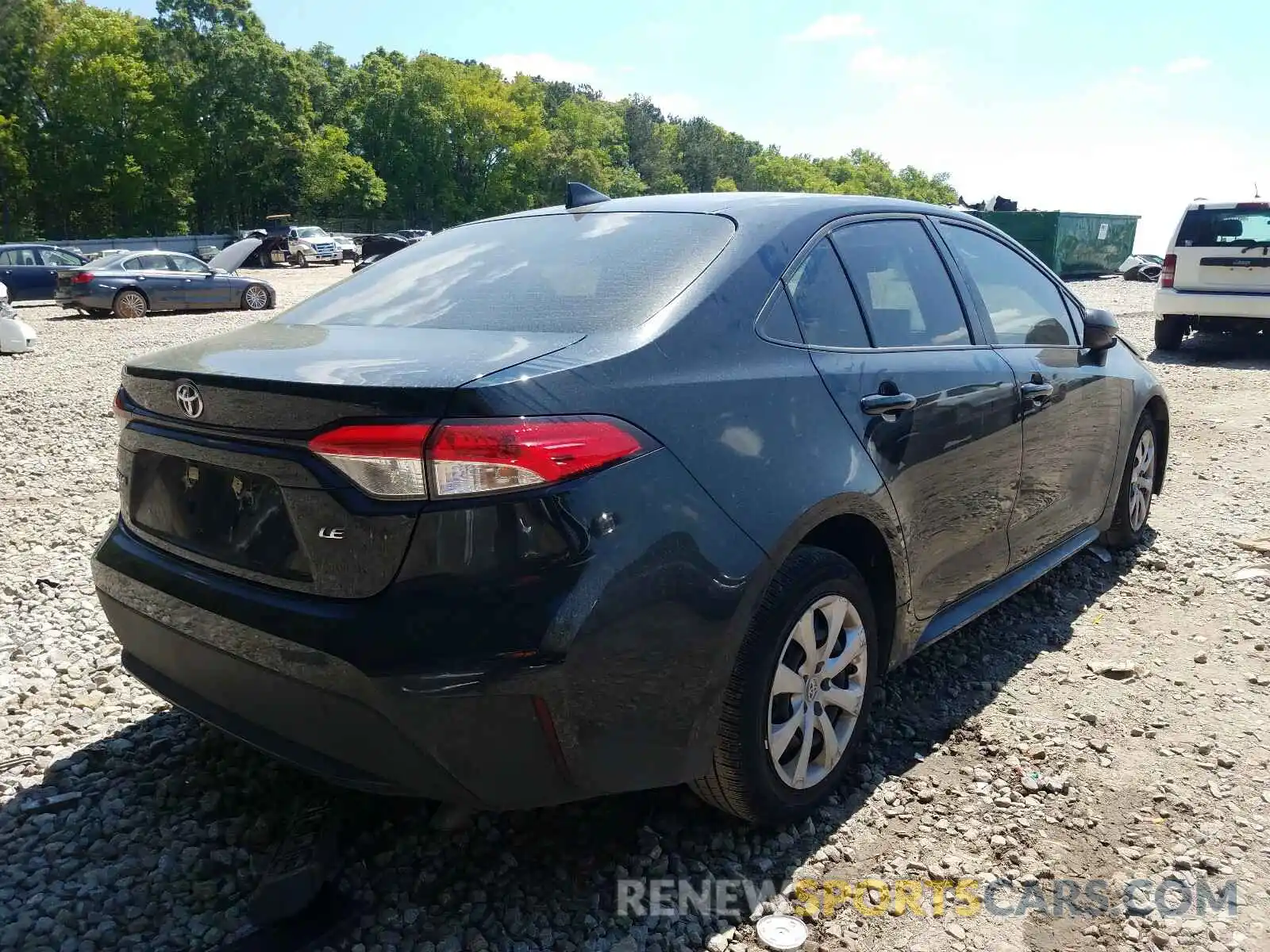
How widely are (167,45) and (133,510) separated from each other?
68.1m

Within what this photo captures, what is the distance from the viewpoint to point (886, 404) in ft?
9.10

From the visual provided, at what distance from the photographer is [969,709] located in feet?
11.2

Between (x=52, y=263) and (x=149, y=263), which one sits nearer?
(x=149, y=263)

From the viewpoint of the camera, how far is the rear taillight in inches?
76.7

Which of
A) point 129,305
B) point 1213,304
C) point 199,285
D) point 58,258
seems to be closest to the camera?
point 1213,304

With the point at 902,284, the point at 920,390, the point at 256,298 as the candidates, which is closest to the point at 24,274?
the point at 256,298

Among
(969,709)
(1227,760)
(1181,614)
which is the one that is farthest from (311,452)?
(1181,614)

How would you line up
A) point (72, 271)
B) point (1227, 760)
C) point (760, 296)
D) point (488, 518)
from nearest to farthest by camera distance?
point (488, 518) → point (760, 296) → point (1227, 760) → point (72, 271)

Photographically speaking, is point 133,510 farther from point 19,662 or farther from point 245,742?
point 19,662

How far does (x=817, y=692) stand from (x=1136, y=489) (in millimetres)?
3034

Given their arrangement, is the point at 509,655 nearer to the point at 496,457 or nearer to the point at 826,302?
the point at 496,457

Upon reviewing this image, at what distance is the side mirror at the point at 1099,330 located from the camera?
4.05 m

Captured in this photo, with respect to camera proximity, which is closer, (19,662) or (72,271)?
(19,662)

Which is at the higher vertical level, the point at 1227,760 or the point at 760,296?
the point at 760,296
